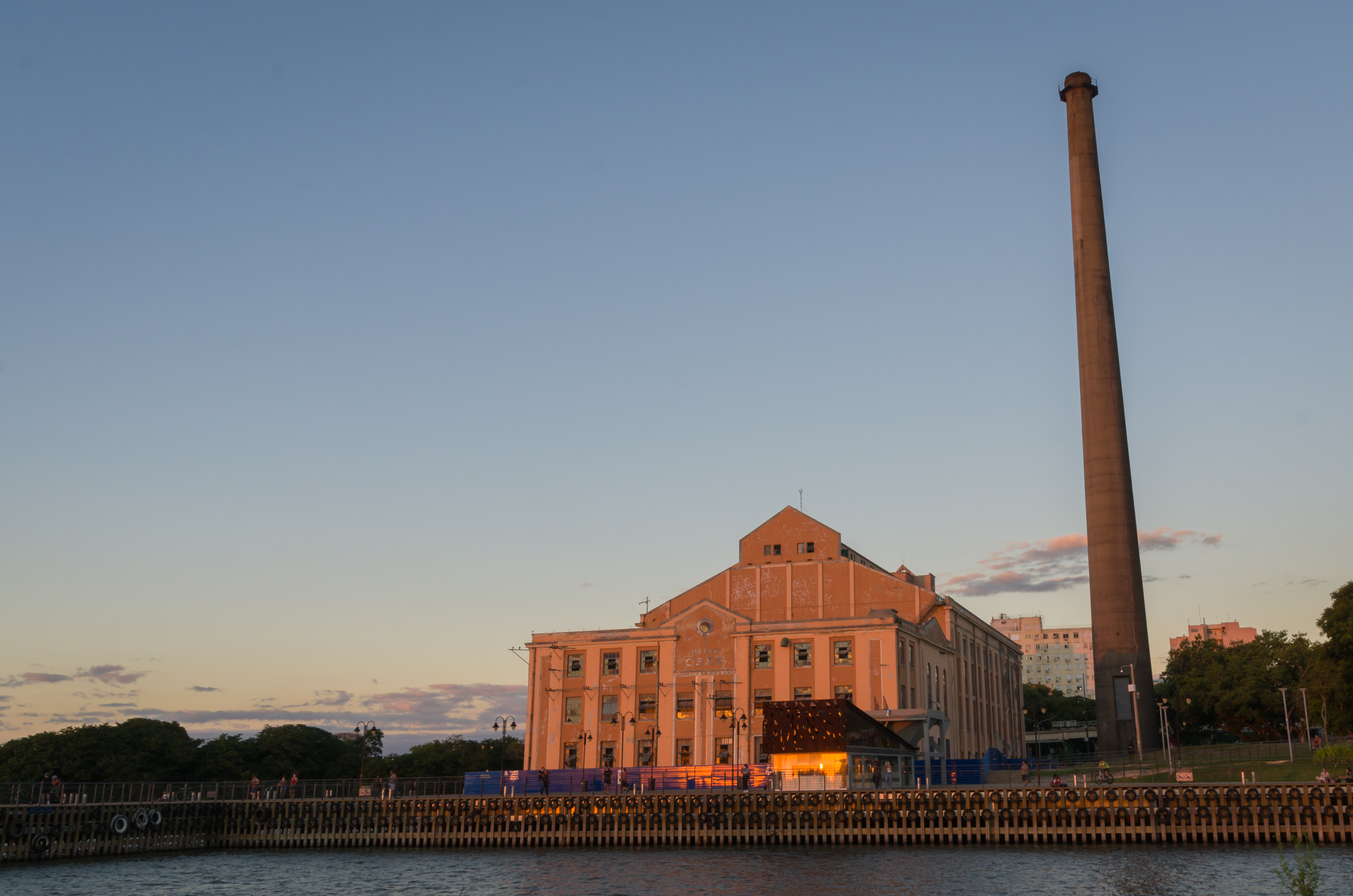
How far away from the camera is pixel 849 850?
57812 mm

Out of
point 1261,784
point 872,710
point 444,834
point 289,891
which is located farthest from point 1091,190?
point 289,891

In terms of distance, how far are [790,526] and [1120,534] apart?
28.1m

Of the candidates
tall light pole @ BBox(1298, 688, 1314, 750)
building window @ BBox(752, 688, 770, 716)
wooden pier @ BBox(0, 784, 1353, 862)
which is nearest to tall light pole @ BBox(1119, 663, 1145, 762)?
tall light pole @ BBox(1298, 688, 1314, 750)

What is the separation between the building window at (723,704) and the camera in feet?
281

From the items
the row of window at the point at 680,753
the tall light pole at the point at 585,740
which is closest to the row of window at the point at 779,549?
the row of window at the point at 680,753

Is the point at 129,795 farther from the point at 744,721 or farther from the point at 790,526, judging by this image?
the point at 790,526

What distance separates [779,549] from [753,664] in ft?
44.6

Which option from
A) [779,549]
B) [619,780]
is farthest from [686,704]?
[779,549]

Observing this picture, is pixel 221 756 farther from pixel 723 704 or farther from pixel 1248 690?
pixel 1248 690

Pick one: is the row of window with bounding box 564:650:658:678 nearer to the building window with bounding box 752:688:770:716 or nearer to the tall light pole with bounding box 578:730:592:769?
the tall light pole with bounding box 578:730:592:769

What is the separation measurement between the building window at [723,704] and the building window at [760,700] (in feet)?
5.40

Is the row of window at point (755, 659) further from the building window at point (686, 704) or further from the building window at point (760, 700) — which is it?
the building window at point (686, 704)

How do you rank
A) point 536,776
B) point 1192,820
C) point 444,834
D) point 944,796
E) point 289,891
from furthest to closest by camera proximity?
point 536,776, point 444,834, point 944,796, point 1192,820, point 289,891

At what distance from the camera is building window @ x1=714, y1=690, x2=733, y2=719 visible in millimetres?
85562
